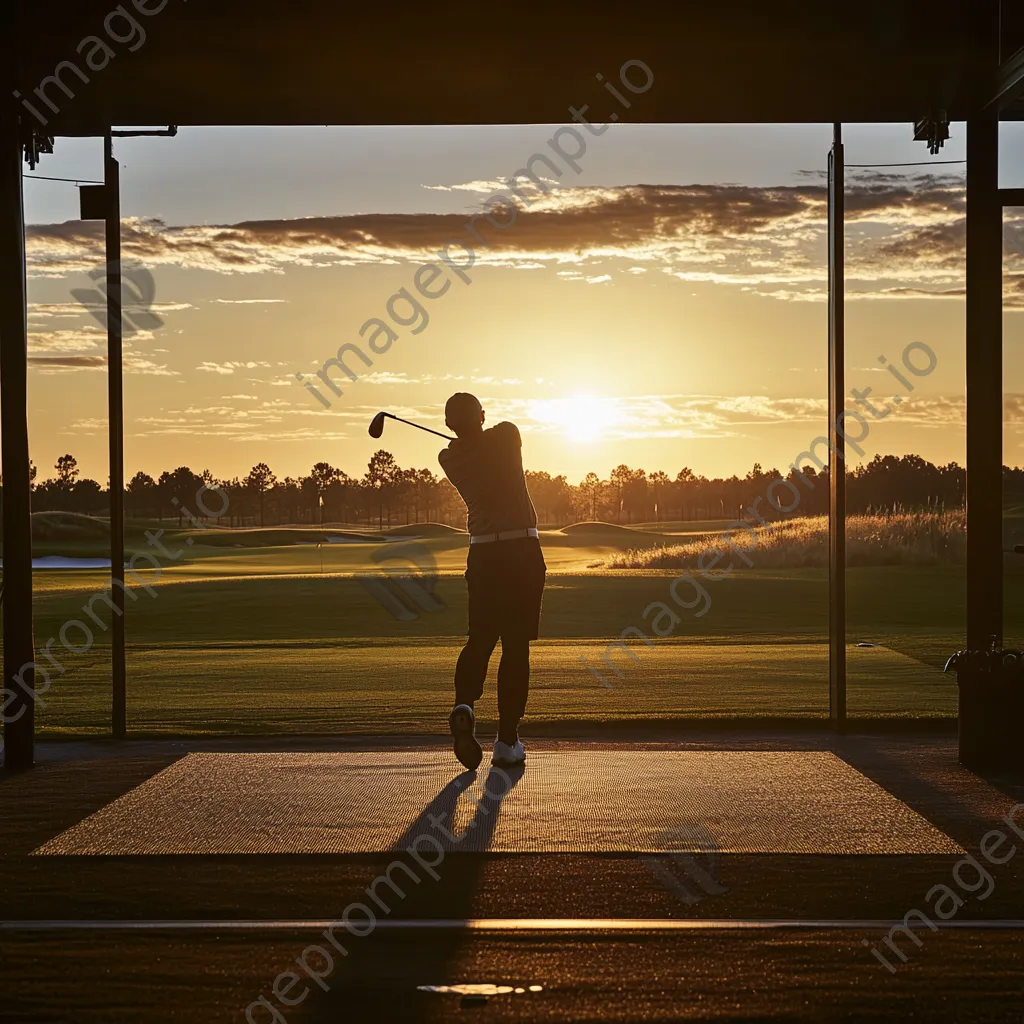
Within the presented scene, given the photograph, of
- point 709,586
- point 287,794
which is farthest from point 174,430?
point 709,586

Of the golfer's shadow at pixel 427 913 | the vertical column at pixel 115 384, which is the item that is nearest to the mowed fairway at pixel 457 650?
the vertical column at pixel 115 384

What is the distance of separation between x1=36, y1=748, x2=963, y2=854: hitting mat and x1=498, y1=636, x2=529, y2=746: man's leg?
8.9 inches

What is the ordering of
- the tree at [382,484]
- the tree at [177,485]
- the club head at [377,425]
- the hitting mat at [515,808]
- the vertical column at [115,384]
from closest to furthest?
the hitting mat at [515,808] < the club head at [377,425] < the vertical column at [115,384] < the tree at [382,484] < the tree at [177,485]

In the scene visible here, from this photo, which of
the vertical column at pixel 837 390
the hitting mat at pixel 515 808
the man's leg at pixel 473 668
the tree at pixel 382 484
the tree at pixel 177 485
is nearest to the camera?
the hitting mat at pixel 515 808

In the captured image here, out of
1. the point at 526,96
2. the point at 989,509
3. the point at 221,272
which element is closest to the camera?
the point at 989,509

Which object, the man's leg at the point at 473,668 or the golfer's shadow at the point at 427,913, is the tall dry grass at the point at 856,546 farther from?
the golfer's shadow at the point at 427,913

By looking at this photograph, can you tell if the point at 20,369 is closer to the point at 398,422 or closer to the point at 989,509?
the point at 398,422

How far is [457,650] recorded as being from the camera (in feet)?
44.4

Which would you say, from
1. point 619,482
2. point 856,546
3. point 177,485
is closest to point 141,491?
point 177,485

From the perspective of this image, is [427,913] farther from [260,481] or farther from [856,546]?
[260,481]

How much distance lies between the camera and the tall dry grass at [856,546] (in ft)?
82.1

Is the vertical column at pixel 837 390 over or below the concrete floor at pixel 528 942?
over

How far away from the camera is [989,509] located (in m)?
6.01

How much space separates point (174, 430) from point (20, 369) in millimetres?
7416
